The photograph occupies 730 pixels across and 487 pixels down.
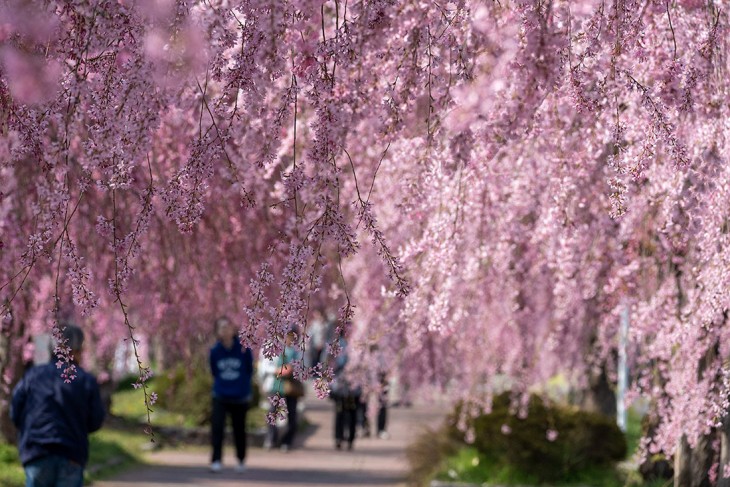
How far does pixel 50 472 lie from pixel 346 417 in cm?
1215

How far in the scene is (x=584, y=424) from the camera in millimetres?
14672

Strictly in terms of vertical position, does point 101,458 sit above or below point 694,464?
above

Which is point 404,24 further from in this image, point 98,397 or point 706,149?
point 98,397

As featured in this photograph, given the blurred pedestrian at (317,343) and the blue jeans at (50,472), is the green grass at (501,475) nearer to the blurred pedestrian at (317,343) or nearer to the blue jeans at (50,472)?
the blurred pedestrian at (317,343)

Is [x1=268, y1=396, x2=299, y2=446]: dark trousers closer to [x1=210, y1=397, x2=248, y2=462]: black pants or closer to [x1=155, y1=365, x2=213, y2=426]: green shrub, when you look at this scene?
[x1=155, y1=365, x2=213, y2=426]: green shrub

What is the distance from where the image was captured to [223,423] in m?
15.3

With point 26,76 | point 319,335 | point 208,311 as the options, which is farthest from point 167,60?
point 319,335

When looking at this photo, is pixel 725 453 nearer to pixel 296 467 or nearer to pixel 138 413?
pixel 296 467

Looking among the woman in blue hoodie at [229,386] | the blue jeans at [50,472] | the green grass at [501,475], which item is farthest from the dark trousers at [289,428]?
the blue jeans at [50,472]

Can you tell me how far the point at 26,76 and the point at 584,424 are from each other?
1034cm

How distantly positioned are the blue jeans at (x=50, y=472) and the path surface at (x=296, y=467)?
5965 mm

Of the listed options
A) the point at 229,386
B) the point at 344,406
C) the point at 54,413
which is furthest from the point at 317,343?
the point at 54,413

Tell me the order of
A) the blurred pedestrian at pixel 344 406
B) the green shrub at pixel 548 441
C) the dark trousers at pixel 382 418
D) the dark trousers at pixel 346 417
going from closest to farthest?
the green shrub at pixel 548 441
the blurred pedestrian at pixel 344 406
the dark trousers at pixel 346 417
the dark trousers at pixel 382 418

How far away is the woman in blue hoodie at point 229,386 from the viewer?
15031mm
